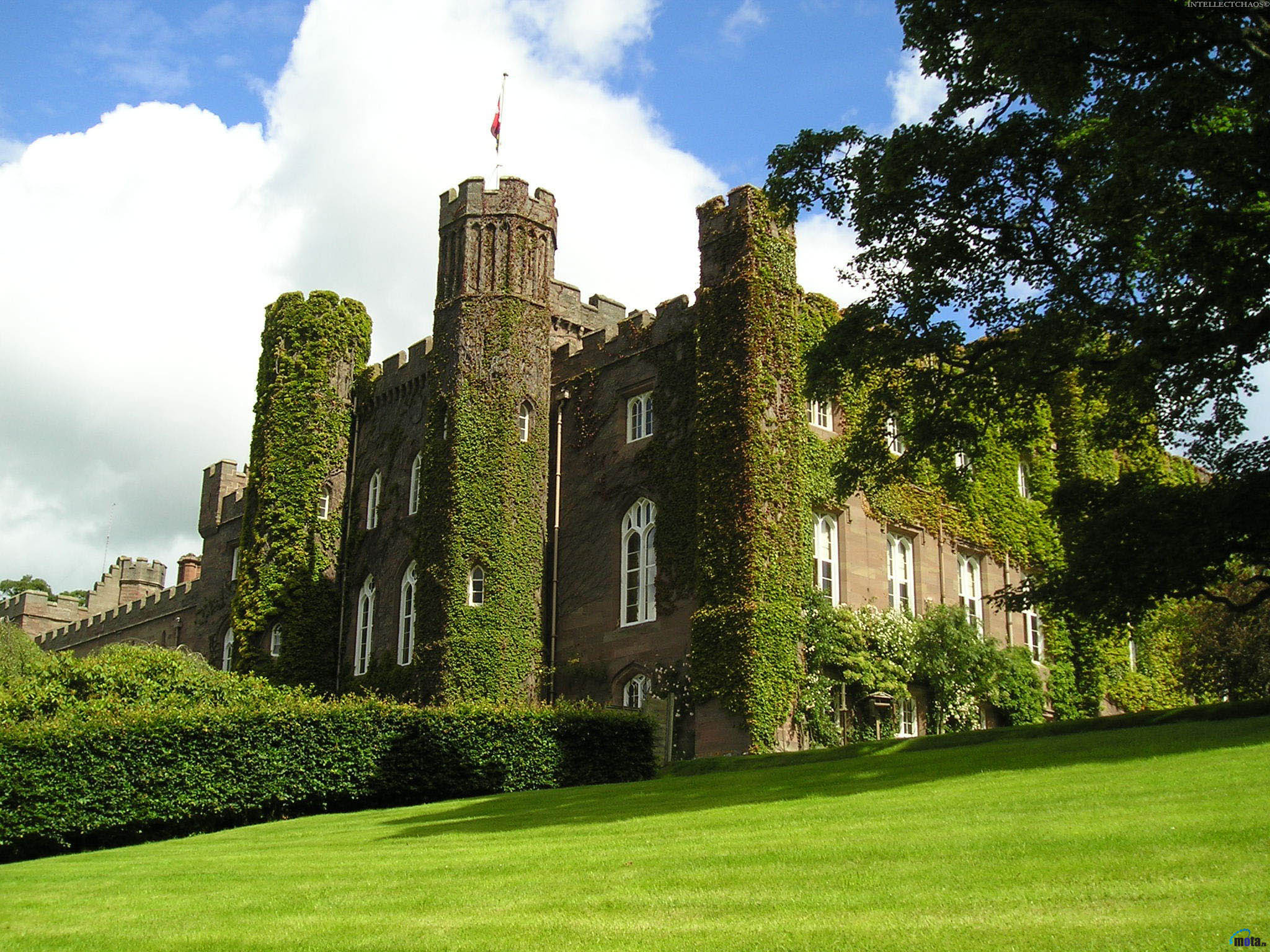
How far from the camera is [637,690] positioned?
2911cm

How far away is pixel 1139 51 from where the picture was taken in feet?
58.5

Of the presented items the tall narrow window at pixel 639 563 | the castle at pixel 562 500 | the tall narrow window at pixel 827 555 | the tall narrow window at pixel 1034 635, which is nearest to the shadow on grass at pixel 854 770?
the castle at pixel 562 500

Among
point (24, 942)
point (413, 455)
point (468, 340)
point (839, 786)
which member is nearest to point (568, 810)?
point (839, 786)

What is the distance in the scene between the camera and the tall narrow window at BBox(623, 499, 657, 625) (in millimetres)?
29375

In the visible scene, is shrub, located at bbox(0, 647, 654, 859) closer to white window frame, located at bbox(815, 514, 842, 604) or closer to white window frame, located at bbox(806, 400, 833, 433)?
white window frame, located at bbox(815, 514, 842, 604)

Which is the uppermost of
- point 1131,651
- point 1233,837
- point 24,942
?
point 1131,651

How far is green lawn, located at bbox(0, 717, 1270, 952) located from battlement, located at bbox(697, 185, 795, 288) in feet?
46.2

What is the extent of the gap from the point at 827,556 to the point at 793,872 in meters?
18.4

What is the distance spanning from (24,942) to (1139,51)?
17.2 meters

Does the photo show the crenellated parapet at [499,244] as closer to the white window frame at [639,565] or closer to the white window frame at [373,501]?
the white window frame at [373,501]

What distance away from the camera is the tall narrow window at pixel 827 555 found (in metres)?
28.3

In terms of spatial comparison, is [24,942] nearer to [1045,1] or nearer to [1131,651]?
[1045,1]

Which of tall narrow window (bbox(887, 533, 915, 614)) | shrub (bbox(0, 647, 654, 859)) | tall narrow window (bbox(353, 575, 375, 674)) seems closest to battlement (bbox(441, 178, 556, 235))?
tall narrow window (bbox(353, 575, 375, 674))

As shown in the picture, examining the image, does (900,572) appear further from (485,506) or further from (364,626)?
(364,626)
